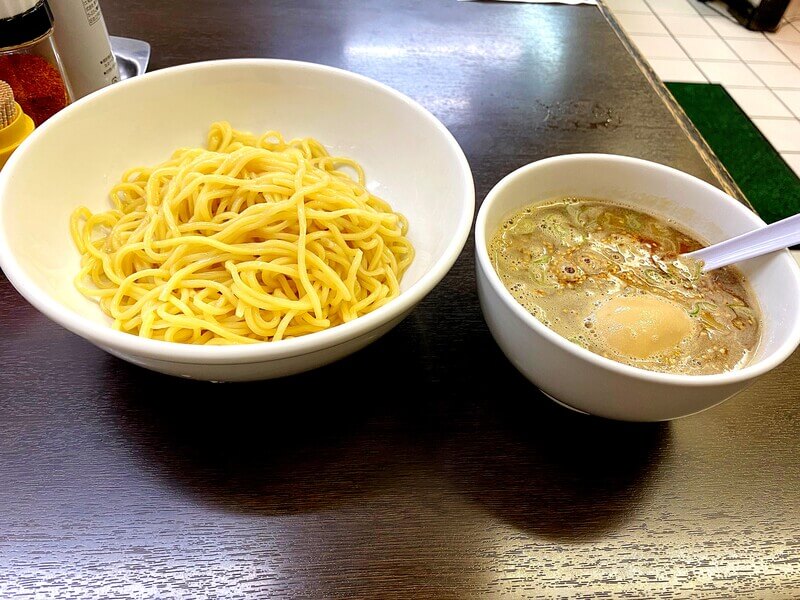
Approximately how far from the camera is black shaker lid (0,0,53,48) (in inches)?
40.9

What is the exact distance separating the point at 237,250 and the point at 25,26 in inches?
22.3

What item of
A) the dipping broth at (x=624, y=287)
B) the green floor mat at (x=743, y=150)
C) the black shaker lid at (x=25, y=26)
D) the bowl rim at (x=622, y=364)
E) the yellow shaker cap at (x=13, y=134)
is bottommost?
the green floor mat at (x=743, y=150)

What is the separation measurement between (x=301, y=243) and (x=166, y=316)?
23cm

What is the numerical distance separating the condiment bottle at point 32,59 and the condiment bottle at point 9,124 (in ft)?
0.25

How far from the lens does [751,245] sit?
0.87 meters

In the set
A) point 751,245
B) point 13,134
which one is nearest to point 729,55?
point 751,245

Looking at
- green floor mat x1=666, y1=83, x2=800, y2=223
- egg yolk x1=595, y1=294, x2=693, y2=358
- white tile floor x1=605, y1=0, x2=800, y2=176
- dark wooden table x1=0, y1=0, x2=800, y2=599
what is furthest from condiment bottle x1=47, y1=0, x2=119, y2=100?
white tile floor x1=605, y1=0, x2=800, y2=176

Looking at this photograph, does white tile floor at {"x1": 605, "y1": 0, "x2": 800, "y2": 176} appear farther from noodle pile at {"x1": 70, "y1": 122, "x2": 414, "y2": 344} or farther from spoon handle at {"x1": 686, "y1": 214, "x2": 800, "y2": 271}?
noodle pile at {"x1": 70, "y1": 122, "x2": 414, "y2": 344}

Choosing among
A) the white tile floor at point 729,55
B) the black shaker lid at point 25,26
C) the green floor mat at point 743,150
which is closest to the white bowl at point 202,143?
the black shaker lid at point 25,26

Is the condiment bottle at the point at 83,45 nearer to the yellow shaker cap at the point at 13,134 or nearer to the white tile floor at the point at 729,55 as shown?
the yellow shaker cap at the point at 13,134

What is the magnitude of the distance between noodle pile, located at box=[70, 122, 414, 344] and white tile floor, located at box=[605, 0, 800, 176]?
3022 mm

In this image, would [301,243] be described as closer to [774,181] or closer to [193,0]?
[193,0]

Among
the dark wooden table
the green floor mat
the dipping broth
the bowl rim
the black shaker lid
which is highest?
the black shaker lid

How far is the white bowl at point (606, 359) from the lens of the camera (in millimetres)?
693
